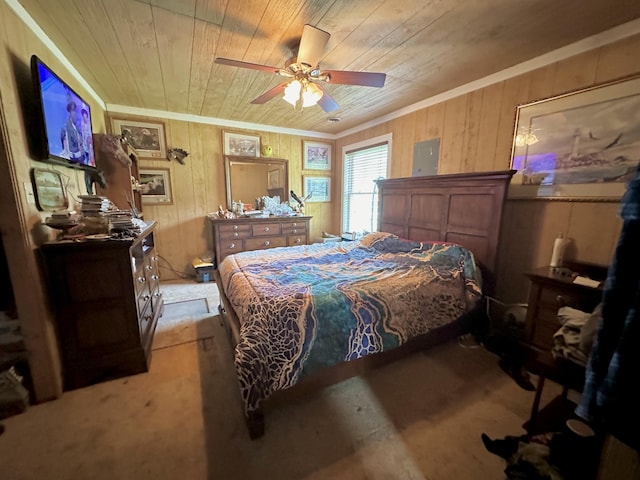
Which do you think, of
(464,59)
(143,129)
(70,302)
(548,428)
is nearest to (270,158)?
(143,129)

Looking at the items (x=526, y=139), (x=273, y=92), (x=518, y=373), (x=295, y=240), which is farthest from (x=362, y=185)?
(x=518, y=373)

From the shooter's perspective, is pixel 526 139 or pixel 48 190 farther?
pixel 526 139

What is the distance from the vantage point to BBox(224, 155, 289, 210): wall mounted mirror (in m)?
4.20

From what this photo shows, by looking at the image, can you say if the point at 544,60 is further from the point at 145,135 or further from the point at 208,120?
the point at 145,135

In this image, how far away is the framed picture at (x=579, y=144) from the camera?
1.73 m

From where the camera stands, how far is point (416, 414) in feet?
5.13

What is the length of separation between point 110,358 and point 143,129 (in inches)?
124

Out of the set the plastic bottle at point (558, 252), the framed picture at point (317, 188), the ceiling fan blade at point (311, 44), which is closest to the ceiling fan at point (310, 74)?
the ceiling fan blade at point (311, 44)

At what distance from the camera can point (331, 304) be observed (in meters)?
1.59

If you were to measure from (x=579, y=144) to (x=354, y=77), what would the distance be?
1.81 metres

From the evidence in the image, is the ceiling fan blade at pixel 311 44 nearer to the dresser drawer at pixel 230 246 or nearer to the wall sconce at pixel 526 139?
the wall sconce at pixel 526 139

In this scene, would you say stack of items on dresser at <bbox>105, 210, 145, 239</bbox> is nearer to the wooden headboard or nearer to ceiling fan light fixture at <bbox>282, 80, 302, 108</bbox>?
ceiling fan light fixture at <bbox>282, 80, 302, 108</bbox>

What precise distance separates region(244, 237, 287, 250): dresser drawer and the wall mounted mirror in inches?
29.5

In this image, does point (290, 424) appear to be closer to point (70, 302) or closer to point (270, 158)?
point (70, 302)
